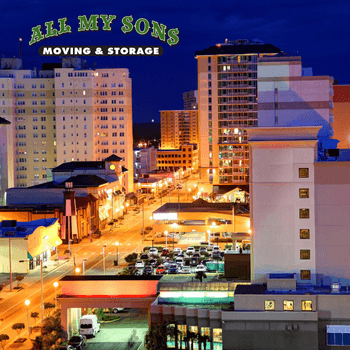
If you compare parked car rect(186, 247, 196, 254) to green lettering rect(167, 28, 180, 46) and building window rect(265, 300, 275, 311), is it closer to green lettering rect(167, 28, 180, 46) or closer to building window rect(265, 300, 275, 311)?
green lettering rect(167, 28, 180, 46)

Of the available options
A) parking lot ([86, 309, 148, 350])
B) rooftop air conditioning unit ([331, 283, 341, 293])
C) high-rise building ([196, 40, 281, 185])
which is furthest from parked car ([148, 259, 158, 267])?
high-rise building ([196, 40, 281, 185])

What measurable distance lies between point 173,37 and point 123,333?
28.4 m

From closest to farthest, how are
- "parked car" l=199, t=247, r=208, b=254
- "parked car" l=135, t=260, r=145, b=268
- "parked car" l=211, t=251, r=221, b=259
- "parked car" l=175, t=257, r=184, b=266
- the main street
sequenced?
the main street → "parked car" l=135, t=260, r=145, b=268 → "parked car" l=175, t=257, r=184, b=266 → "parked car" l=211, t=251, r=221, b=259 → "parked car" l=199, t=247, r=208, b=254

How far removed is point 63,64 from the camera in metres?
149

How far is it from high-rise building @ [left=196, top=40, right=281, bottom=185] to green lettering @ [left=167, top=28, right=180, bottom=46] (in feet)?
212

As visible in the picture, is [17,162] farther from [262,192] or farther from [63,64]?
[262,192]

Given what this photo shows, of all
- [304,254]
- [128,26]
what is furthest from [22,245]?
[304,254]

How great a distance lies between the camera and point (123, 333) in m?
47.9

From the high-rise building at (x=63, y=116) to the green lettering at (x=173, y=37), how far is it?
84.3 meters

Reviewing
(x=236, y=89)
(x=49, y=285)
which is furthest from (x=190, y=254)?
(x=236, y=89)

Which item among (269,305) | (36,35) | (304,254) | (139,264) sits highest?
(36,35)

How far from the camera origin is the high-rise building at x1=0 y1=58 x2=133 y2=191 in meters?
147

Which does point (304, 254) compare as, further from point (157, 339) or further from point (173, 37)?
point (173, 37)

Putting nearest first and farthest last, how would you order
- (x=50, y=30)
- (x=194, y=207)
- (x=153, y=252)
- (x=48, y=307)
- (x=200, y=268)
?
(x=48, y=307) < (x=200, y=268) < (x=50, y=30) < (x=153, y=252) < (x=194, y=207)
